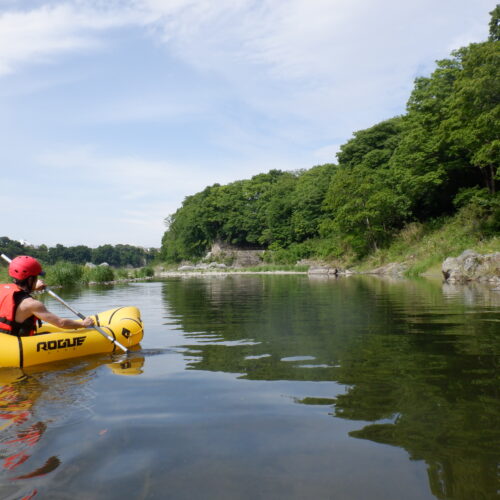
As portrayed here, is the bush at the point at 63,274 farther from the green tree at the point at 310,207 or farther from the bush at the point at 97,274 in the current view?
the green tree at the point at 310,207

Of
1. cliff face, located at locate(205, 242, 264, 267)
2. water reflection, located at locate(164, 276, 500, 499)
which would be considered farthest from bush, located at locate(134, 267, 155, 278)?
water reflection, located at locate(164, 276, 500, 499)

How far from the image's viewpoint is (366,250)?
131 ft

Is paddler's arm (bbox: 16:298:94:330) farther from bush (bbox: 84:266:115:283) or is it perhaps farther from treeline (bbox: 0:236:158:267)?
treeline (bbox: 0:236:158:267)

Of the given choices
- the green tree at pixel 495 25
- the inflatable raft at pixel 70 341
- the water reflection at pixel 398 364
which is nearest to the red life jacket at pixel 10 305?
the inflatable raft at pixel 70 341

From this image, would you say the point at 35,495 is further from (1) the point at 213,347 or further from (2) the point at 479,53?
(2) the point at 479,53

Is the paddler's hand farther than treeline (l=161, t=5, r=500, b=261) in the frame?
No

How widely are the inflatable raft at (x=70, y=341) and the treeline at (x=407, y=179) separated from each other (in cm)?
2011

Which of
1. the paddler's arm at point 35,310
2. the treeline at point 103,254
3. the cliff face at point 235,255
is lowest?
the paddler's arm at point 35,310

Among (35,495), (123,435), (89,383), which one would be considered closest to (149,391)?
(89,383)

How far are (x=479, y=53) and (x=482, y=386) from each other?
74.5 feet

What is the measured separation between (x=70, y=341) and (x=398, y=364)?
4.66m

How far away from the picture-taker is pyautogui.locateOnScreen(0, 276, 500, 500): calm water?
8.50 ft

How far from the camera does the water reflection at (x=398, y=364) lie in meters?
2.98

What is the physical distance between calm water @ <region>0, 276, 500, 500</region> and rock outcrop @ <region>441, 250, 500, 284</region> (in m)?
13.1
